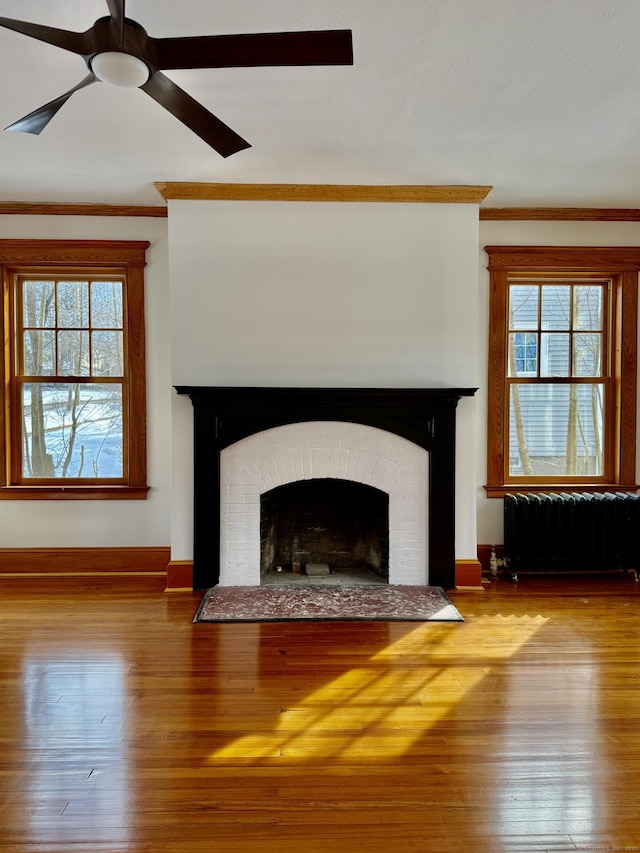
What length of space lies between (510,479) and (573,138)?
243 cm

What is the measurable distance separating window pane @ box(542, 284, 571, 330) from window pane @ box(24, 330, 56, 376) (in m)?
3.91

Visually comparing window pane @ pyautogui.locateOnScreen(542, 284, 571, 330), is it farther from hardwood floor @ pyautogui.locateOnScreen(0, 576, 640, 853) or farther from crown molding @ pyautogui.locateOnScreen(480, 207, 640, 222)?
hardwood floor @ pyautogui.locateOnScreen(0, 576, 640, 853)

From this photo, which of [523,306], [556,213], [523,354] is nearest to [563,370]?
[523,354]

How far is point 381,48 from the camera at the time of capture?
2.17 metres

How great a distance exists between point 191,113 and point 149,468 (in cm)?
270

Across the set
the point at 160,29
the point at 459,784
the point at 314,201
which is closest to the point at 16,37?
the point at 160,29

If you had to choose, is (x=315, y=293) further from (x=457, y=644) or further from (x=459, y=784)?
(x=459, y=784)

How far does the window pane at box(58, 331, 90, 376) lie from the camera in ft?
13.6

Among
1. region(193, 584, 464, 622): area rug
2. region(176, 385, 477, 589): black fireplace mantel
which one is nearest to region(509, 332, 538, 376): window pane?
region(176, 385, 477, 589): black fireplace mantel

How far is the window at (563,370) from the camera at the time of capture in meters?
4.16

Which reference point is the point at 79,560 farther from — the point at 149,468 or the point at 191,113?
the point at 191,113

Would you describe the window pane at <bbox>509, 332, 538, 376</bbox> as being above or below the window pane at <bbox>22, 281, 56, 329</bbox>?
below

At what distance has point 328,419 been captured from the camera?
3.70 meters

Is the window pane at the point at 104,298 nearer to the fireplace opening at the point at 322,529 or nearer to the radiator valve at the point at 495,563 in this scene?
the fireplace opening at the point at 322,529
